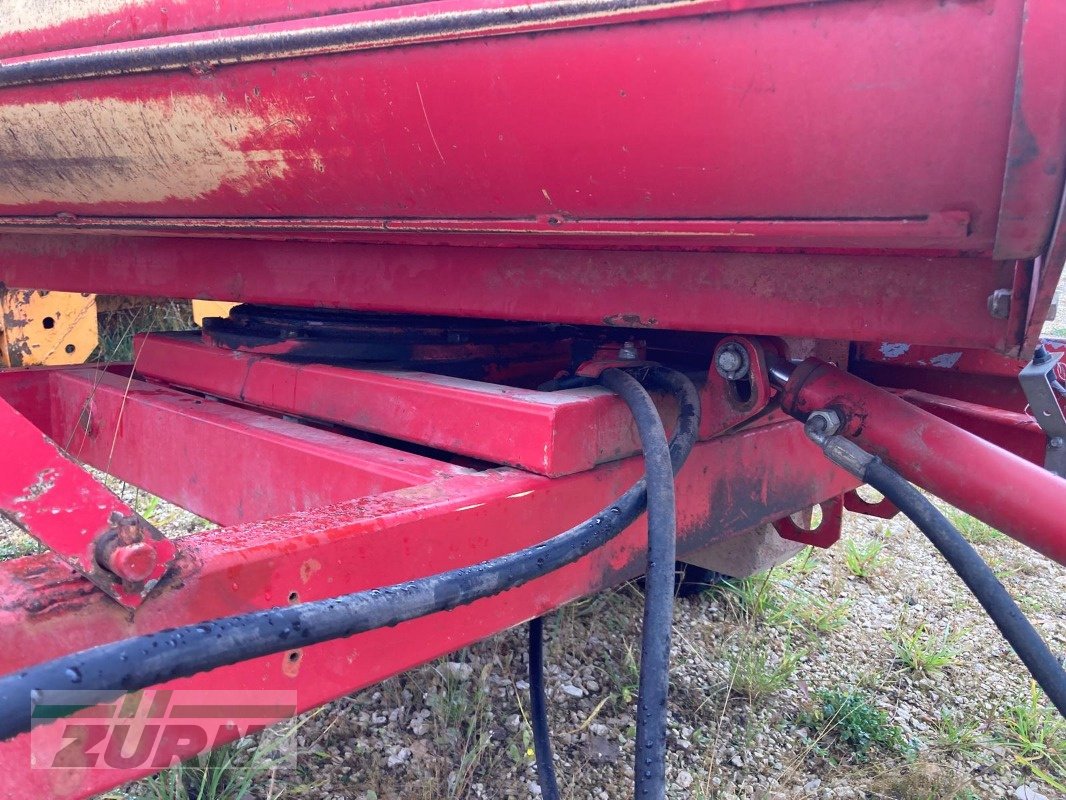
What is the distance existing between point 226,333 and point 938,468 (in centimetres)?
122

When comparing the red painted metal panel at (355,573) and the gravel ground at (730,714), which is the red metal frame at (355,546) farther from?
the gravel ground at (730,714)

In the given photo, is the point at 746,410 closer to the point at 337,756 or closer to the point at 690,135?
the point at 690,135

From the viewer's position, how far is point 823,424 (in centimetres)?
108

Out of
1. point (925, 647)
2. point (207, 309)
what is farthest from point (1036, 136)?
point (207, 309)

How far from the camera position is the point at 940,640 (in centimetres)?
221

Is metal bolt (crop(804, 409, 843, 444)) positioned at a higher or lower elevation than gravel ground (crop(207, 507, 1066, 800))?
higher

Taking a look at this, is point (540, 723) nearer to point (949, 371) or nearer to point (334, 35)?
point (949, 371)

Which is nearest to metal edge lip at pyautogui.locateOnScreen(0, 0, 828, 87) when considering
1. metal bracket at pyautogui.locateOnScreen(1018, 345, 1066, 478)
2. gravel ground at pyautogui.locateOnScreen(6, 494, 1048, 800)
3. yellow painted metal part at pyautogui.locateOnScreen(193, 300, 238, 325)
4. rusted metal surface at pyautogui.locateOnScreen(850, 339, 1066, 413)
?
metal bracket at pyautogui.locateOnScreen(1018, 345, 1066, 478)

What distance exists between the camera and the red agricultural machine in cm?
71

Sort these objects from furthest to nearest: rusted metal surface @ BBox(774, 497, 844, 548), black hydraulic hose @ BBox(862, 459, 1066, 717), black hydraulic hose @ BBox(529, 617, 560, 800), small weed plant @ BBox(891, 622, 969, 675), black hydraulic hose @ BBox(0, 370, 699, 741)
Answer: small weed plant @ BBox(891, 622, 969, 675), rusted metal surface @ BBox(774, 497, 844, 548), black hydraulic hose @ BBox(529, 617, 560, 800), black hydraulic hose @ BBox(862, 459, 1066, 717), black hydraulic hose @ BBox(0, 370, 699, 741)

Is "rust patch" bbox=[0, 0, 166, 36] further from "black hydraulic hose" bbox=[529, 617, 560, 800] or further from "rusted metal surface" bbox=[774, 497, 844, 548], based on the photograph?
"rusted metal surface" bbox=[774, 497, 844, 548]

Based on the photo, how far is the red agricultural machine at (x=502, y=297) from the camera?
710 millimetres

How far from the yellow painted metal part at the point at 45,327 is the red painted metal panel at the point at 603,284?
180 centimetres

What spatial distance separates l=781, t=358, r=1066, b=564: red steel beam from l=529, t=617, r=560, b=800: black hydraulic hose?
616 millimetres
